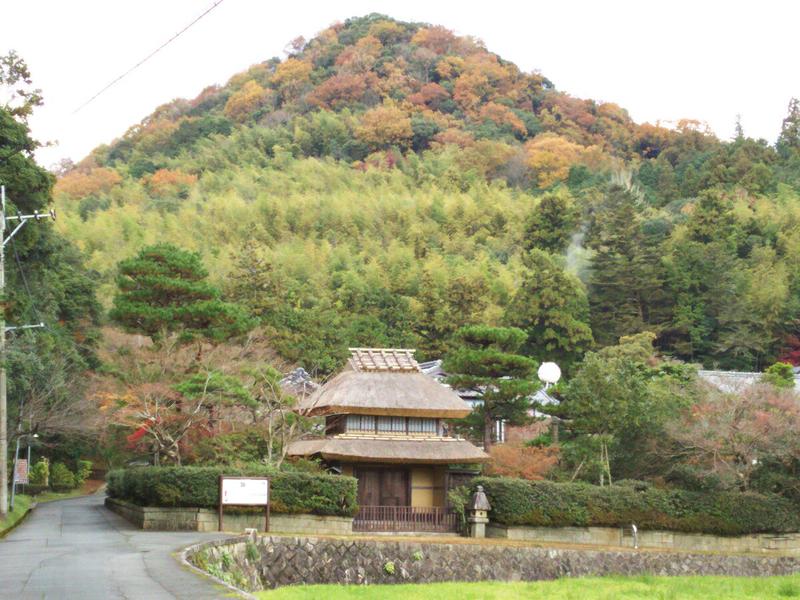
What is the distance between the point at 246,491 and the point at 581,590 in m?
6.91

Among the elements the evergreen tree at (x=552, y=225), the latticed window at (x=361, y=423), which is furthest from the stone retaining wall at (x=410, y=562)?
the evergreen tree at (x=552, y=225)

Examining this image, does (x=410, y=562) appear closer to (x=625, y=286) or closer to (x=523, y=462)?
(x=523, y=462)

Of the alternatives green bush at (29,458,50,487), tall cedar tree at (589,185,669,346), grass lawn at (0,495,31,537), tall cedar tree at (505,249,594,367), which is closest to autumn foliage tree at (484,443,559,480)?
grass lawn at (0,495,31,537)

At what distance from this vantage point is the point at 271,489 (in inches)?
902

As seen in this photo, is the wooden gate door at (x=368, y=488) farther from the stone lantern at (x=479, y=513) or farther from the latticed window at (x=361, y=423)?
the stone lantern at (x=479, y=513)

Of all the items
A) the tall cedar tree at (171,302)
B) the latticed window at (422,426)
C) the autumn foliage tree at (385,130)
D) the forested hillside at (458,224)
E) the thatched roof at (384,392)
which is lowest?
the latticed window at (422,426)

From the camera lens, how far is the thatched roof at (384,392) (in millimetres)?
27250

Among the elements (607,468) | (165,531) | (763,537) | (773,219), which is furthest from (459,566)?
(773,219)

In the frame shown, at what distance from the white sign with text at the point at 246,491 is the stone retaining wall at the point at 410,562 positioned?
2223 mm

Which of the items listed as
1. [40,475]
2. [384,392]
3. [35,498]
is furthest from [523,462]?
[40,475]

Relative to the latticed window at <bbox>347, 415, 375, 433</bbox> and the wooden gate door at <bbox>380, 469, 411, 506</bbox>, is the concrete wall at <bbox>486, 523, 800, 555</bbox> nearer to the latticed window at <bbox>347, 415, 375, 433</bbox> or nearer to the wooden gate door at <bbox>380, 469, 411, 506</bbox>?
the wooden gate door at <bbox>380, 469, 411, 506</bbox>

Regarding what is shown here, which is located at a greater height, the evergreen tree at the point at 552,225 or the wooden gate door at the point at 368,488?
the evergreen tree at the point at 552,225

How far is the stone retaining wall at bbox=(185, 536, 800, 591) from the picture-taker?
57.8 feet

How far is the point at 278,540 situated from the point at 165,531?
168 inches
